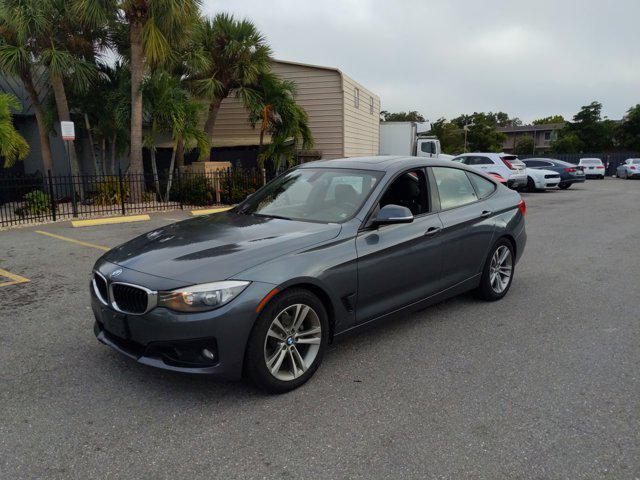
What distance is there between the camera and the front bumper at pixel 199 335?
9.67 feet

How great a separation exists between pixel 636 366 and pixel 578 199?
15892 millimetres

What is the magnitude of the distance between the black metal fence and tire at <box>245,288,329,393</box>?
10.4m

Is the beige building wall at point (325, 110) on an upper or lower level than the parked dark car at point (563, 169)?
upper

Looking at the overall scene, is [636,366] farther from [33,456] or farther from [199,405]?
[33,456]

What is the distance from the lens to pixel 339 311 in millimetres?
3539

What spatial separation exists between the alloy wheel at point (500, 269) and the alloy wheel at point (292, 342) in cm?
248

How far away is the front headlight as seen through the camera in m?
2.96

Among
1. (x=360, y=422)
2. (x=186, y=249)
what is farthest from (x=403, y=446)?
(x=186, y=249)

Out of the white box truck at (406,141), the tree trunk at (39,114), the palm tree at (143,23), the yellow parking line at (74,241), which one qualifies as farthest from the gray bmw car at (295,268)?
the white box truck at (406,141)

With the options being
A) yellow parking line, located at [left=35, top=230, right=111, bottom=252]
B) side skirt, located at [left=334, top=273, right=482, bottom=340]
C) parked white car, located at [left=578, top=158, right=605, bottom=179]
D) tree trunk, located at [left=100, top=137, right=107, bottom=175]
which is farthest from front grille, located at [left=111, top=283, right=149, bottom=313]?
parked white car, located at [left=578, top=158, right=605, bottom=179]

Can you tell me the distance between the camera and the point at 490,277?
16.9ft

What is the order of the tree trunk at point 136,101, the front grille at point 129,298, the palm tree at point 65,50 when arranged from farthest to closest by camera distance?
the tree trunk at point 136,101 < the palm tree at point 65,50 < the front grille at point 129,298

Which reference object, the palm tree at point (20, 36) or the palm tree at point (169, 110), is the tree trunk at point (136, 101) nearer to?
the palm tree at point (169, 110)

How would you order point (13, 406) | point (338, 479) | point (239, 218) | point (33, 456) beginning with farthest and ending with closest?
1. point (239, 218)
2. point (13, 406)
3. point (33, 456)
4. point (338, 479)
